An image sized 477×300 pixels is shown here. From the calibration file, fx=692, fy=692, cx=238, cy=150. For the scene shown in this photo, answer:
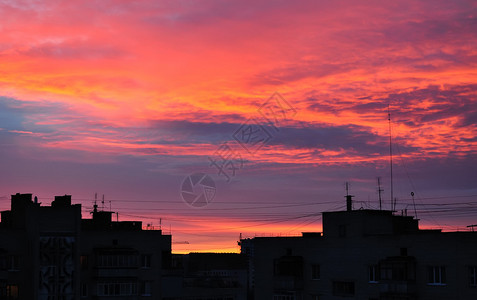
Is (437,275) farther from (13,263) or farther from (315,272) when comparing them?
(13,263)

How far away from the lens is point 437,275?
3425 inches

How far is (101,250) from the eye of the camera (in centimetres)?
10888

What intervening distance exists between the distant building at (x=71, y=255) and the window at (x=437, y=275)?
47.0 m

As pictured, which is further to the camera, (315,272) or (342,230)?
(315,272)

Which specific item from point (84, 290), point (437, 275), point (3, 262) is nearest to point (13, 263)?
point (3, 262)

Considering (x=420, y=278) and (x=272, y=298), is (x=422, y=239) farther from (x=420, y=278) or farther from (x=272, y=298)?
(x=272, y=298)

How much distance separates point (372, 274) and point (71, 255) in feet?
146

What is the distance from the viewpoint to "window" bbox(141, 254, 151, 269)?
115m

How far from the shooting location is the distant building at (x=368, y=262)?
279ft

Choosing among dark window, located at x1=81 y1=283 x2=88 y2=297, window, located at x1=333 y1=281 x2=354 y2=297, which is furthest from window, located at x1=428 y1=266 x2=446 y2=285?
dark window, located at x1=81 y1=283 x2=88 y2=297

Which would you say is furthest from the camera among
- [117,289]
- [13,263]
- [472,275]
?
[117,289]

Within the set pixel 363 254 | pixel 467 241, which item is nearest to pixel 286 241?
pixel 363 254

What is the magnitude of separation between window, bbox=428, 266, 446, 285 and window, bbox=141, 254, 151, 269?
47765mm

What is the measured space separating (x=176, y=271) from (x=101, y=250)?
709 inches
